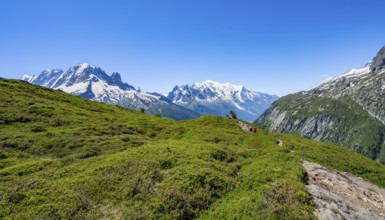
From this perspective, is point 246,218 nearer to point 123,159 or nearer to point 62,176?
point 123,159

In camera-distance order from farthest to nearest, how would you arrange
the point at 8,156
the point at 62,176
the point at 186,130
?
the point at 186,130
the point at 8,156
the point at 62,176

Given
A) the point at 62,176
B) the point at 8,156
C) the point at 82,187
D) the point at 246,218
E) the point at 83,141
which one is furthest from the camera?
the point at 83,141

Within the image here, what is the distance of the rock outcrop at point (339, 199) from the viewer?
61.1 feet

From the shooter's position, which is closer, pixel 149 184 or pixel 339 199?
pixel 339 199

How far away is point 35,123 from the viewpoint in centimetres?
5316

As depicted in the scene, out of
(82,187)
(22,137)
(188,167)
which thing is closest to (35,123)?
(22,137)

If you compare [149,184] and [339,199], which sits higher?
[149,184]

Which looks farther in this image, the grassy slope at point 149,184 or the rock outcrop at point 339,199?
the rock outcrop at point 339,199

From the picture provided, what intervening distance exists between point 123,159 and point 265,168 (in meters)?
16.0

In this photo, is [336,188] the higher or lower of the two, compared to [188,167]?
lower

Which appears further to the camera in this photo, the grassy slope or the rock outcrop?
the rock outcrop

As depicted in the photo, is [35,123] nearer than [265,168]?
No

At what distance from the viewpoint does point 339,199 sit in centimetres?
2092

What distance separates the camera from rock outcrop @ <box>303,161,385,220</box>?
61.1ft
